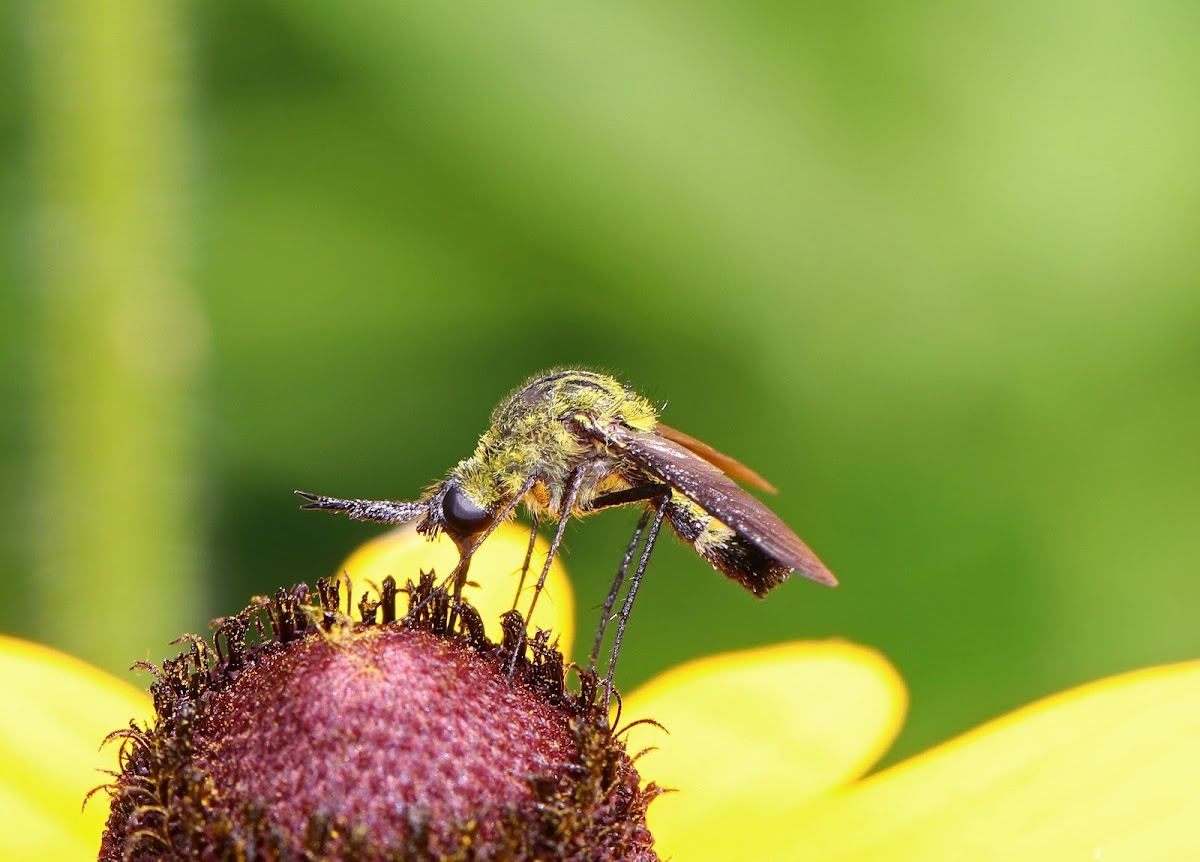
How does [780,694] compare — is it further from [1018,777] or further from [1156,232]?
[1156,232]

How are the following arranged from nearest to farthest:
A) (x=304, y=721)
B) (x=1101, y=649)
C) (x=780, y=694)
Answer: (x=304, y=721)
(x=780, y=694)
(x=1101, y=649)

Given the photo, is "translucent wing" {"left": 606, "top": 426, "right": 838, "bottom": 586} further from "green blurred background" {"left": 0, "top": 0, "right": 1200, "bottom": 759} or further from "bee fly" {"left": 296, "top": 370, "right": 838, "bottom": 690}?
"green blurred background" {"left": 0, "top": 0, "right": 1200, "bottom": 759}

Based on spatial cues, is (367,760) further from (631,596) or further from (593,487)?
(593,487)

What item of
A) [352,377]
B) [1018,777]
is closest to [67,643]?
[352,377]

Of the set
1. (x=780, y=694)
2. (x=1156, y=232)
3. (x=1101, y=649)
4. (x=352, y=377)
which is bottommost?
(x=780, y=694)

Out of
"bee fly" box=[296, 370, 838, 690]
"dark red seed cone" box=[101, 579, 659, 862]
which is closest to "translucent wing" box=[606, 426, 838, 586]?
"bee fly" box=[296, 370, 838, 690]

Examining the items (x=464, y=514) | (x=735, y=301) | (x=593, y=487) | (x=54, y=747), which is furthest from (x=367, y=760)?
(x=735, y=301)

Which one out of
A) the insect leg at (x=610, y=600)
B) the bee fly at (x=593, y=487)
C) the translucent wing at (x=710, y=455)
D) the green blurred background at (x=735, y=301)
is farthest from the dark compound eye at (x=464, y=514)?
the green blurred background at (x=735, y=301)
